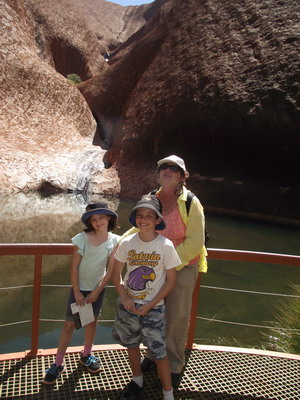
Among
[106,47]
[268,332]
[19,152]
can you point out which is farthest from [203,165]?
[106,47]

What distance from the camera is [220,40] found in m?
21.1

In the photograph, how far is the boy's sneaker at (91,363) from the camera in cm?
293

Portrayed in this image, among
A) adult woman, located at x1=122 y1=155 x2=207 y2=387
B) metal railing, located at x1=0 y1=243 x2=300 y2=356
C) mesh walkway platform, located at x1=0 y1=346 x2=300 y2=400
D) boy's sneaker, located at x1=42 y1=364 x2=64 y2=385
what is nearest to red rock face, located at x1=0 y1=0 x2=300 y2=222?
metal railing, located at x1=0 y1=243 x2=300 y2=356

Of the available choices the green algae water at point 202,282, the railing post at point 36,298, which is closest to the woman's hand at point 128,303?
the railing post at point 36,298

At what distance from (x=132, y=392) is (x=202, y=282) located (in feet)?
18.4

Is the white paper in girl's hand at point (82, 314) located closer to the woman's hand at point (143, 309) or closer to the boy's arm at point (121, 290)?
the boy's arm at point (121, 290)

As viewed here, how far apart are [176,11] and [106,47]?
34754mm

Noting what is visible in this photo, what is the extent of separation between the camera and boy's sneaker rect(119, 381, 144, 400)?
2.63 meters

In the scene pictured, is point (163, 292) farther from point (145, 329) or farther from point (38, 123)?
point (38, 123)

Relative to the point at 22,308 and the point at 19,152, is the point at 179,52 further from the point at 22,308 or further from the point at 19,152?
the point at 22,308

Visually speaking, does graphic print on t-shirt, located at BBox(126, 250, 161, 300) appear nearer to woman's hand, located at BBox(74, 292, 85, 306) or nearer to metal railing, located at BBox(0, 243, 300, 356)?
woman's hand, located at BBox(74, 292, 85, 306)

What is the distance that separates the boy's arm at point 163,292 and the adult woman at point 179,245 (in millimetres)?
159

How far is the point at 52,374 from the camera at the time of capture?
277cm

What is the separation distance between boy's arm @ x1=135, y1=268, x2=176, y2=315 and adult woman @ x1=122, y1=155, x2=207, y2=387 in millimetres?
159
